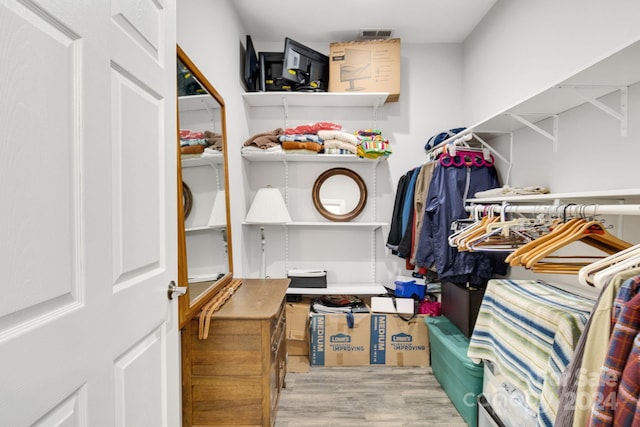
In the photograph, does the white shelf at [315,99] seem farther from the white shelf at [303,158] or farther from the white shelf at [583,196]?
the white shelf at [583,196]

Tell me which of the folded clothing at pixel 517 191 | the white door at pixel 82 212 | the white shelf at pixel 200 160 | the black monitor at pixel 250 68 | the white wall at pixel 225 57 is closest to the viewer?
the white door at pixel 82 212

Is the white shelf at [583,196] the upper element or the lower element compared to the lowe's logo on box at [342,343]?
upper

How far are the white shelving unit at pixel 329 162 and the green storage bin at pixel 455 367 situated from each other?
55 centimetres

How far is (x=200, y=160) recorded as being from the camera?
1.68 metres

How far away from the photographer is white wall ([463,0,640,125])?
147 centimetres

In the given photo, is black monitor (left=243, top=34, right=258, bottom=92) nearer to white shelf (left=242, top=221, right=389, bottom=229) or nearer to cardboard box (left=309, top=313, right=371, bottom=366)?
white shelf (left=242, top=221, right=389, bottom=229)

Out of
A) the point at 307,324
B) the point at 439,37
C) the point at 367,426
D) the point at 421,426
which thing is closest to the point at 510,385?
the point at 421,426

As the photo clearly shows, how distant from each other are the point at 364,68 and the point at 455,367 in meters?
2.33

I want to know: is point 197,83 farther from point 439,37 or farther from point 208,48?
point 439,37

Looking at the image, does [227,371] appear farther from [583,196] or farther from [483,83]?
[483,83]

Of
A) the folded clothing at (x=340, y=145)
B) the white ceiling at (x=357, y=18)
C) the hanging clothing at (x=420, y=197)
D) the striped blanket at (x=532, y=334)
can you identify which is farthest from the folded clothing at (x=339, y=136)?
the striped blanket at (x=532, y=334)

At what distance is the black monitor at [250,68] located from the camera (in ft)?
9.02

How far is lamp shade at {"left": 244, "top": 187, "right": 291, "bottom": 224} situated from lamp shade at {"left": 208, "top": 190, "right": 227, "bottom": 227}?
0.44m

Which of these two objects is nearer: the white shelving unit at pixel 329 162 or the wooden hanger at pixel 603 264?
the wooden hanger at pixel 603 264
